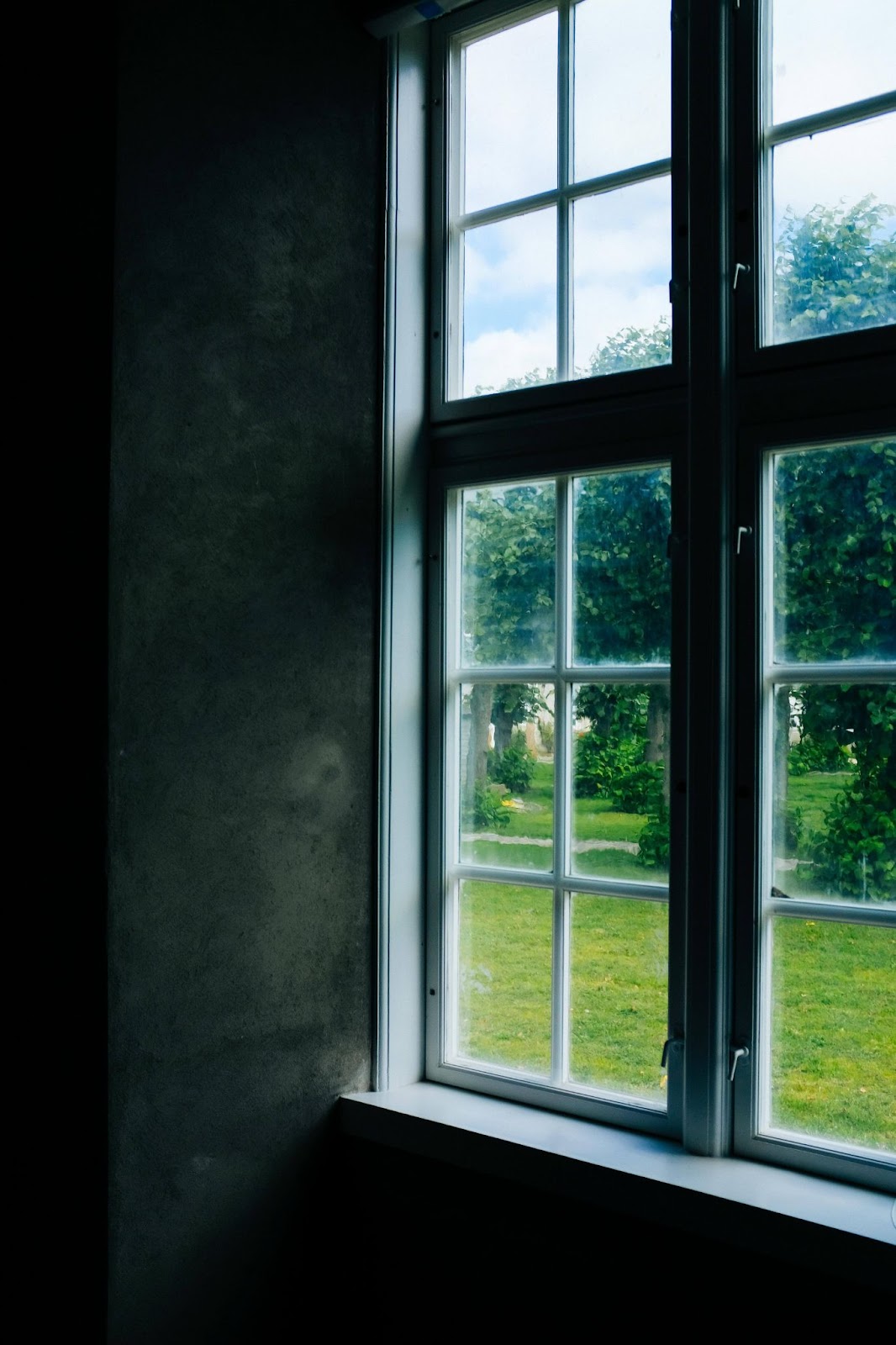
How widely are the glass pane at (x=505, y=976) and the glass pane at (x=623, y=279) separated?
114 cm

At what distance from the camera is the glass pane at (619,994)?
83.7 inches

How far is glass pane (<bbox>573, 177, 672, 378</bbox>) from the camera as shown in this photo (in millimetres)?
2174

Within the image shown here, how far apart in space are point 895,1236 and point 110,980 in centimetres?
135

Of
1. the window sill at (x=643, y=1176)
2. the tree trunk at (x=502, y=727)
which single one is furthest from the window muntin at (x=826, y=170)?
the window sill at (x=643, y=1176)

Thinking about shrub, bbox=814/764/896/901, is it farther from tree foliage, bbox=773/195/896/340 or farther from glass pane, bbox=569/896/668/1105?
tree foliage, bbox=773/195/896/340

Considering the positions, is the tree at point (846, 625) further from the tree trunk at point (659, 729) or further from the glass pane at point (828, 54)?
the glass pane at point (828, 54)

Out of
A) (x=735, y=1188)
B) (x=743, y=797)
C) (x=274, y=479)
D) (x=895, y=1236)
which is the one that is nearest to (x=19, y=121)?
(x=274, y=479)

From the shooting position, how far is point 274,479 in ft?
7.25

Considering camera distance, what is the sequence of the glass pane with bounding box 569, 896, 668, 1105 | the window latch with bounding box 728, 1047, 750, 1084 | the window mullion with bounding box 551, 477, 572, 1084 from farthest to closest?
the window mullion with bounding box 551, 477, 572, 1084, the glass pane with bounding box 569, 896, 668, 1105, the window latch with bounding box 728, 1047, 750, 1084

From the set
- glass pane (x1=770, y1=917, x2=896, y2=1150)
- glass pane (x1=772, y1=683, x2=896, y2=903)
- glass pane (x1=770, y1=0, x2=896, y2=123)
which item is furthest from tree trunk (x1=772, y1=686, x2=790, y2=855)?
glass pane (x1=770, y1=0, x2=896, y2=123)

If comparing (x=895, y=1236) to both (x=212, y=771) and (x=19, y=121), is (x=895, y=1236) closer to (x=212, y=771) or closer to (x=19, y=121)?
(x=212, y=771)

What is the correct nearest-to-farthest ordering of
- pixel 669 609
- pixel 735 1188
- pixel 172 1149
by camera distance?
pixel 735 1188 < pixel 172 1149 < pixel 669 609

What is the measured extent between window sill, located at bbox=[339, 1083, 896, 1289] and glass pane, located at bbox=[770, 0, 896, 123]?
75.2 inches

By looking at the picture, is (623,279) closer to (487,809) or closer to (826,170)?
(826,170)
